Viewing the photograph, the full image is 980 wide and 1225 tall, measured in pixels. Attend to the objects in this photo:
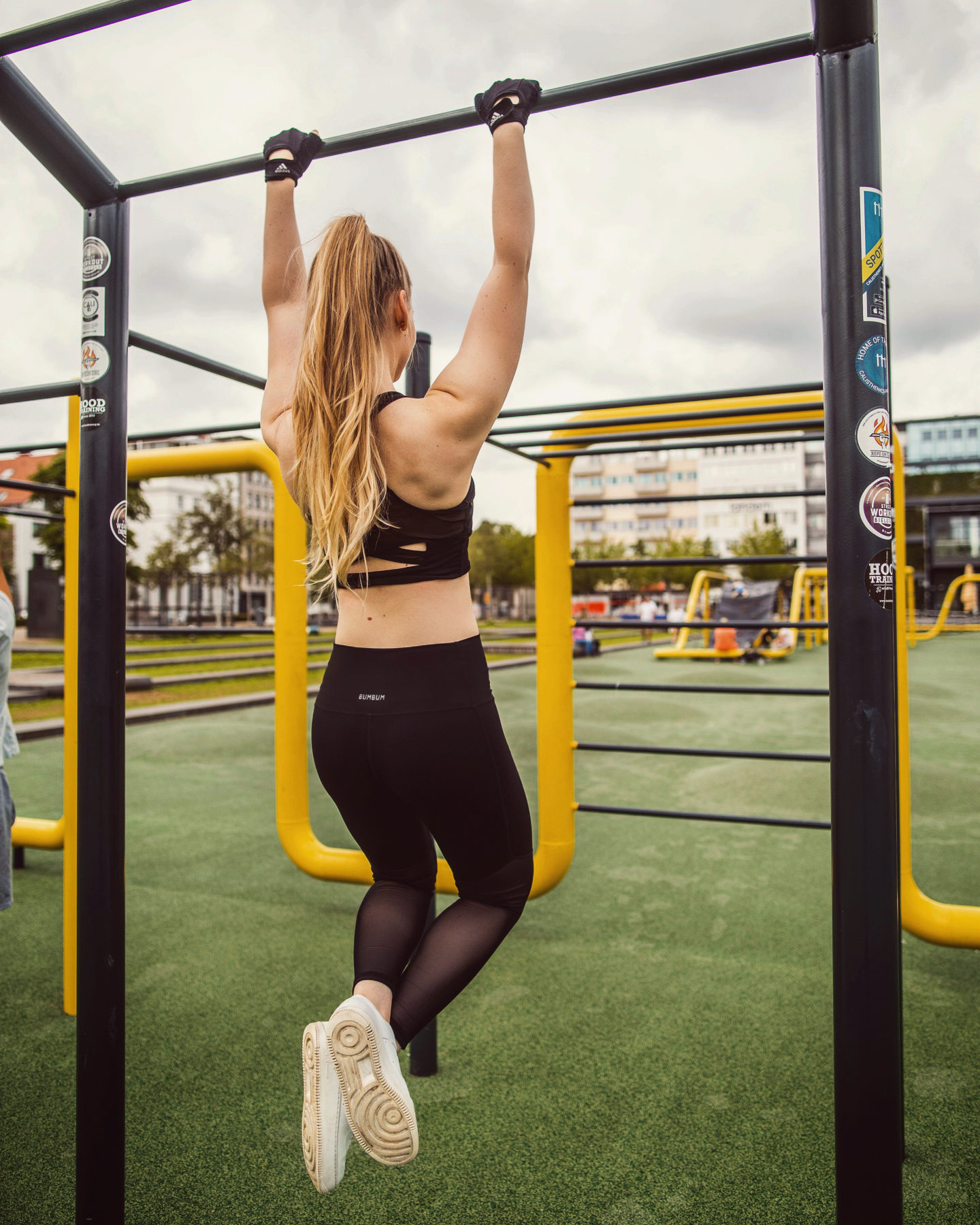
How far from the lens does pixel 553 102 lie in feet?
4.86

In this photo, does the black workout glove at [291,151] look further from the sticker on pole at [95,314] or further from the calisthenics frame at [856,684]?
the calisthenics frame at [856,684]

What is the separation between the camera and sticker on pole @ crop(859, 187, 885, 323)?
1143 mm

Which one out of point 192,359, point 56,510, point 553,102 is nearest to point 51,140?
point 192,359

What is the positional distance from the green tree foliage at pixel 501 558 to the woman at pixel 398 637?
43.6m

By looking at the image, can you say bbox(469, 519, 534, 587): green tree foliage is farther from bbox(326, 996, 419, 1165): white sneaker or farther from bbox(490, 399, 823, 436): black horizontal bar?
bbox(326, 996, 419, 1165): white sneaker

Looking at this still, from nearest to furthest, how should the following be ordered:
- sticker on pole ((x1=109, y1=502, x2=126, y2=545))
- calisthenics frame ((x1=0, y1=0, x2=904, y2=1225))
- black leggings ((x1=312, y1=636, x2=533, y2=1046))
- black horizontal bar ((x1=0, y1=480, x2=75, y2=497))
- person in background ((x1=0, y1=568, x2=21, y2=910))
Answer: calisthenics frame ((x1=0, y1=0, x2=904, y2=1225)), black leggings ((x1=312, y1=636, x2=533, y2=1046)), sticker on pole ((x1=109, y1=502, x2=126, y2=545)), person in background ((x1=0, y1=568, x2=21, y2=910)), black horizontal bar ((x1=0, y1=480, x2=75, y2=497))

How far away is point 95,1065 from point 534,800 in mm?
3850

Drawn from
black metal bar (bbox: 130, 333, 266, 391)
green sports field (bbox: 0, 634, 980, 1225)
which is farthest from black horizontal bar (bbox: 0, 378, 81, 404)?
green sports field (bbox: 0, 634, 980, 1225)

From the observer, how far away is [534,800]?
5195 mm

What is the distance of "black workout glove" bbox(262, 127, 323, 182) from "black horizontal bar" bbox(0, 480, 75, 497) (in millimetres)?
1228

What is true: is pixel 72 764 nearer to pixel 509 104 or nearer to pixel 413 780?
pixel 413 780

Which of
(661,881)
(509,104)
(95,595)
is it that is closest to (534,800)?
(661,881)

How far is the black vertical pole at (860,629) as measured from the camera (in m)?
1.13

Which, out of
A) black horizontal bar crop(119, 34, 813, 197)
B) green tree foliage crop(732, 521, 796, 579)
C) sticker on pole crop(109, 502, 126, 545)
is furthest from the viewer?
green tree foliage crop(732, 521, 796, 579)
